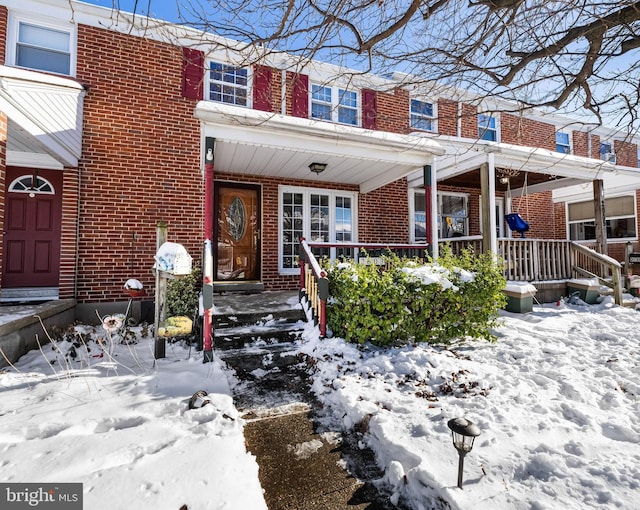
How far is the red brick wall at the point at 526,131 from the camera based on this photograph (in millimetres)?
10367

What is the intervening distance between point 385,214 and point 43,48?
25.8 feet

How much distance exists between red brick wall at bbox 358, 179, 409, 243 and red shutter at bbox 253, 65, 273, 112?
125 inches

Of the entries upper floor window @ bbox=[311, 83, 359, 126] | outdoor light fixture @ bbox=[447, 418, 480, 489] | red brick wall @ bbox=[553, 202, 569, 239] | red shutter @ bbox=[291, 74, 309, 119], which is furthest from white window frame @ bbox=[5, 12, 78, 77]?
red brick wall @ bbox=[553, 202, 569, 239]

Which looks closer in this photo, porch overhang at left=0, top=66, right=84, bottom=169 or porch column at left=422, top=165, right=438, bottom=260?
porch overhang at left=0, top=66, right=84, bottom=169

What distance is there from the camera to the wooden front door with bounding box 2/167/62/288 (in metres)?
6.08

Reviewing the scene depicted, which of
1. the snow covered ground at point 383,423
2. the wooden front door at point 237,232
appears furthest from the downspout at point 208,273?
the wooden front door at point 237,232

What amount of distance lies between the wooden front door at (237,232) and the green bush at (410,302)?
350 cm

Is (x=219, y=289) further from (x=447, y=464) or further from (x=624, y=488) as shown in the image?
(x=624, y=488)

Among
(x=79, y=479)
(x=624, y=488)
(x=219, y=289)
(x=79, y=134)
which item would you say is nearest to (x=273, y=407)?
(x=79, y=479)

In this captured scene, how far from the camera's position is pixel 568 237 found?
1148 centimetres

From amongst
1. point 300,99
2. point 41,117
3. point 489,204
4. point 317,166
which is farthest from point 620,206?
point 41,117

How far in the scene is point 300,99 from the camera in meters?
7.92

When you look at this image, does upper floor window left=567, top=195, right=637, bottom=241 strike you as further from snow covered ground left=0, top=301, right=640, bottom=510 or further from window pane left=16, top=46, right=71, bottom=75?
window pane left=16, top=46, right=71, bottom=75

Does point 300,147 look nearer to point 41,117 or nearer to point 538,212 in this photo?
point 41,117
